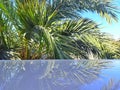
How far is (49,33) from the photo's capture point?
304 cm

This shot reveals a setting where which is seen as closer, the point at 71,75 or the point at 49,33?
the point at 71,75

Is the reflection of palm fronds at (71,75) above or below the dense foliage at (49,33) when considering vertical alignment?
below

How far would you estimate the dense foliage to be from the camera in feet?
10.2

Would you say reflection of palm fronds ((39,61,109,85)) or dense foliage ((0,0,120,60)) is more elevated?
dense foliage ((0,0,120,60))

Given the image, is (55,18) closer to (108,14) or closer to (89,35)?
(89,35)

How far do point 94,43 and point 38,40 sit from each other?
29.2 inches

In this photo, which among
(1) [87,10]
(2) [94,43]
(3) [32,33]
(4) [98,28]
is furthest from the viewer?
(1) [87,10]

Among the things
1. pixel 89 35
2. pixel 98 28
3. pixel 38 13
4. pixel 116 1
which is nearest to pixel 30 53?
pixel 38 13

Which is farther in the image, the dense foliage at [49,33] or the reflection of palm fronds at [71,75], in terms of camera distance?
the dense foliage at [49,33]

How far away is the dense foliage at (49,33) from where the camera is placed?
10.2 feet

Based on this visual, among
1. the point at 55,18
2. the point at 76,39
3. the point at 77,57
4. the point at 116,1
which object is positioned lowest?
the point at 77,57

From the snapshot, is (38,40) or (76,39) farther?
(76,39)

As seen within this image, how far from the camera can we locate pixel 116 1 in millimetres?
4164

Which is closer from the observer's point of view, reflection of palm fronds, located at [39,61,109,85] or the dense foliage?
reflection of palm fronds, located at [39,61,109,85]
